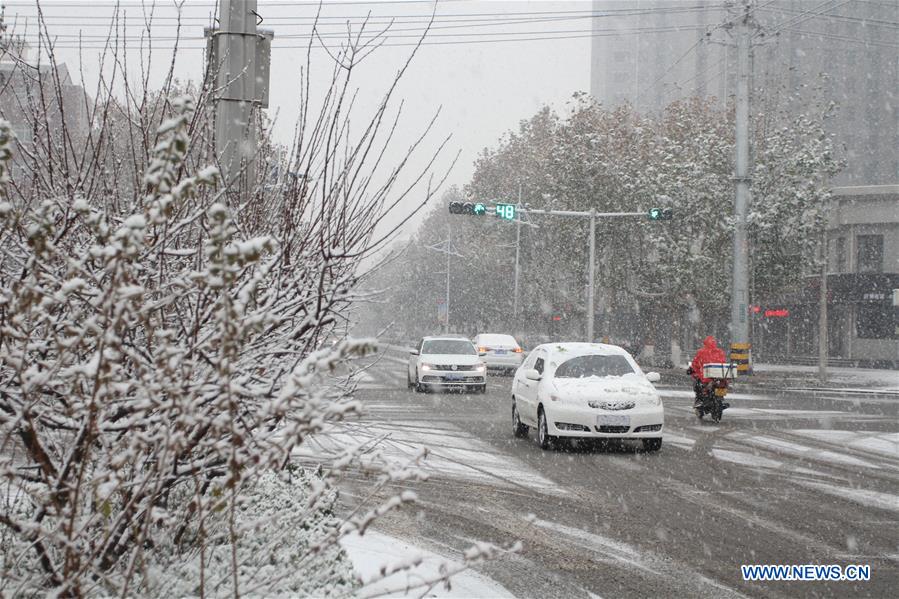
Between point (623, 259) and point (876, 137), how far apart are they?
1685 inches

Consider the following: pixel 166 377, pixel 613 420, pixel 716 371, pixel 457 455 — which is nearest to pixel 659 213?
pixel 716 371

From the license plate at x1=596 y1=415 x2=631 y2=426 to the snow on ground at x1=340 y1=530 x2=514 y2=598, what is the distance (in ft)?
22.0

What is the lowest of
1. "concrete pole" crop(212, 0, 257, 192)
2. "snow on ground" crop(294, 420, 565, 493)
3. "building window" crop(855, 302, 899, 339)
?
"snow on ground" crop(294, 420, 565, 493)

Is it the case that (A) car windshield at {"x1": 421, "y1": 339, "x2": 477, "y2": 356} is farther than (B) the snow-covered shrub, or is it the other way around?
(A) car windshield at {"x1": 421, "y1": 339, "x2": 477, "y2": 356}

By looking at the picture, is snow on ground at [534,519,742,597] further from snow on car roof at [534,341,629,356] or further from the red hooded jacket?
the red hooded jacket

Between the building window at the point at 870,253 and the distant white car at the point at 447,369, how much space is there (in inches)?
1131

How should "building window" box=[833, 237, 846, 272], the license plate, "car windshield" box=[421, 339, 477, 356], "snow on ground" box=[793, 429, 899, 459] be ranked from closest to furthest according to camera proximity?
the license plate
"snow on ground" box=[793, 429, 899, 459]
"car windshield" box=[421, 339, 477, 356]
"building window" box=[833, 237, 846, 272]

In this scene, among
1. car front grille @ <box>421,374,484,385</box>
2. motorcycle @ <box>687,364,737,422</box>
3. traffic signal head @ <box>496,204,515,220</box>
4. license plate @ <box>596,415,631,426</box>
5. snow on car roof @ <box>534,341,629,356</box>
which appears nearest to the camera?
license plate @ <box>596,415,631,426</box>

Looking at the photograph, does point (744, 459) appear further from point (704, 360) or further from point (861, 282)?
point (861, 282)

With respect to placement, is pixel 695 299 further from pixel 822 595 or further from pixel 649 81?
pixel 649 81

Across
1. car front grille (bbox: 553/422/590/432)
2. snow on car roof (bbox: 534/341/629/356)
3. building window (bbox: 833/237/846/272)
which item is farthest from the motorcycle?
building window (bbox: 833/237/846/272)

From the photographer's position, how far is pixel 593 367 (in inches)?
583

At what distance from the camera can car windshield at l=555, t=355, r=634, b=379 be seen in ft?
48.1

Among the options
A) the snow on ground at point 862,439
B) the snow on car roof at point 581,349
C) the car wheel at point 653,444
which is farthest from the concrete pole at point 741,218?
the car wheel at point 653,444
